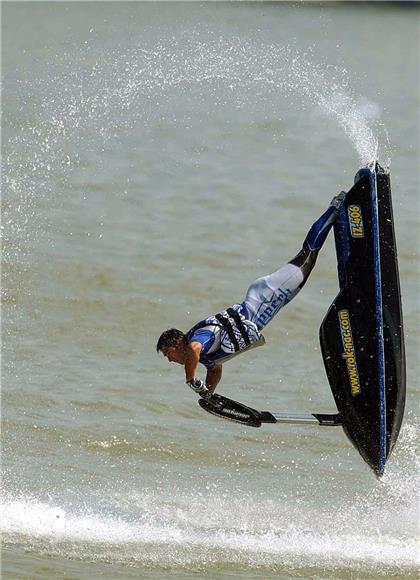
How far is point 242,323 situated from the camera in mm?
9680

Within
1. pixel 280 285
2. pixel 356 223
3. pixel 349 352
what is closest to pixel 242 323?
pixel 280 285

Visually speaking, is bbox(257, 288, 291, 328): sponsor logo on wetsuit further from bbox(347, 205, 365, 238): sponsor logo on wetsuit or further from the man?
bbox(347, 205, 365, 238): sponsor logo on wetsuit

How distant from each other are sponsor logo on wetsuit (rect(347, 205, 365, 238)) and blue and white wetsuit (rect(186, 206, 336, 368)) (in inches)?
7.3

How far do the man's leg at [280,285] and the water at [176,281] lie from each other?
93 cm

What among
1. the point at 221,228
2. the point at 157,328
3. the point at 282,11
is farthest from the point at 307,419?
the point at 282,11

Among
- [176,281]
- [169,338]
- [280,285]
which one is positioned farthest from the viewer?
[176,281]

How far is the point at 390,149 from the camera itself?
89.3 feet

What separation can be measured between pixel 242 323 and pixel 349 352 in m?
0.96

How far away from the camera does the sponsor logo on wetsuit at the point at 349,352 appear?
32.0 feet

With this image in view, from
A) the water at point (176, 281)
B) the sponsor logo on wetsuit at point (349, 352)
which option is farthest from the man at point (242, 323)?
the water at point (176, 281)

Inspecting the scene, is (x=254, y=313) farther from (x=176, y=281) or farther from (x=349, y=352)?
(x=176, y=281)

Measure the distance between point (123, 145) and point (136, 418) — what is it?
42.9 ft

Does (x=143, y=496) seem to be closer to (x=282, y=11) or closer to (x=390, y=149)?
(x=390, y=149)

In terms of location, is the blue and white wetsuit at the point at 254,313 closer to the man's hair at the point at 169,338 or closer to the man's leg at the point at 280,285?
the man's leg at the point at 280,285
